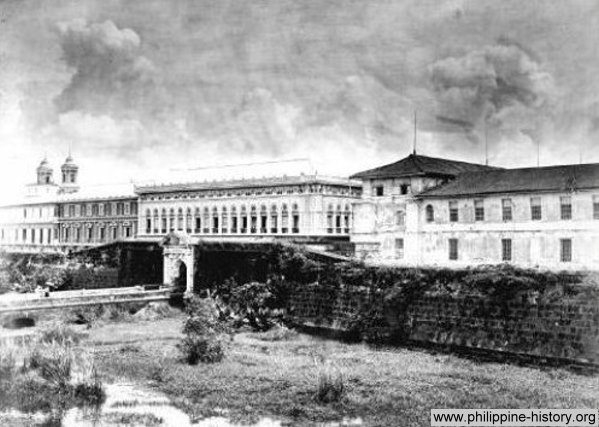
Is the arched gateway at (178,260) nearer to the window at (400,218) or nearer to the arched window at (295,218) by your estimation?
the arched window at (295,218)

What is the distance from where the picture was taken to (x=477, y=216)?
39.2m

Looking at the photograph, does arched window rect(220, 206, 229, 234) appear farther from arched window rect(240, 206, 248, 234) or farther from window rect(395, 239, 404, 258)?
window rect(395, 239, 404, 258)

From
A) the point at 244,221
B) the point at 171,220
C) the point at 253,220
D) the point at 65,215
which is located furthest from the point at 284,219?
the point at 65,215

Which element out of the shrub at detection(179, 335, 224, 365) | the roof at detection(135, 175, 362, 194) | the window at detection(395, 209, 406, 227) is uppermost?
the roof at detection(135, 175, 362, 194)

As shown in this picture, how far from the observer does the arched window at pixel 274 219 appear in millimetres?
59088

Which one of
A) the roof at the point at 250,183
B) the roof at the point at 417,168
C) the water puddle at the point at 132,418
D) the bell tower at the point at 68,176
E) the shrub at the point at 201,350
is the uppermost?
the bell tower at the point at 68,176

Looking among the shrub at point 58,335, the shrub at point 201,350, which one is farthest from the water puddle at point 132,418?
the shrub at point 58,335

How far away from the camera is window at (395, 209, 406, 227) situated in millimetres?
43562

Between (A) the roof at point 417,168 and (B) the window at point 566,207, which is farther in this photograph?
(A) the roof at point 417,168

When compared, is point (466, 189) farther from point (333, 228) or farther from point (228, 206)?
point (228, 206)

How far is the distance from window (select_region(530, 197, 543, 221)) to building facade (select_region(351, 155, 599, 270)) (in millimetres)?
15

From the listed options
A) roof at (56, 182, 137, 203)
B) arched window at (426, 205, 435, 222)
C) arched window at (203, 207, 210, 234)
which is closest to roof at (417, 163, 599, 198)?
arched window at (426, 205, 435, 222)

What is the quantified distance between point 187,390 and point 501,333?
12.9 metres

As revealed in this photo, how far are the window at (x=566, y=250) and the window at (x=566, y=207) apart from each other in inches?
47.2
